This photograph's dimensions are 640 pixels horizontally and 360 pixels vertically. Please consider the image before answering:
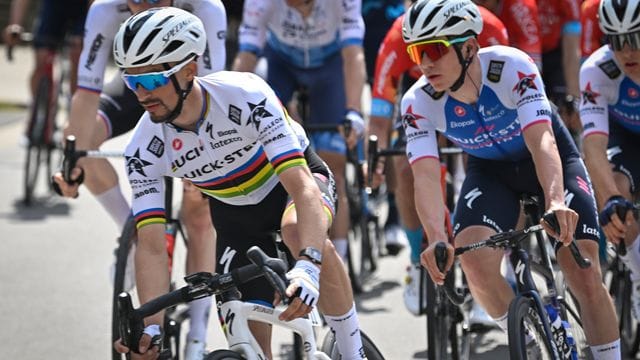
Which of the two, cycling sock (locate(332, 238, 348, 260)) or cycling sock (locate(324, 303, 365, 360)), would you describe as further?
cycling sock (locate(332, 238, 348, 260))

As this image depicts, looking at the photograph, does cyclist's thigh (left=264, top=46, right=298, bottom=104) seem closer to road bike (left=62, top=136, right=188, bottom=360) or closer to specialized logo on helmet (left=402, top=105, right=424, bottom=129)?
road bike (left=62, top=136, right=188, bottom=360)

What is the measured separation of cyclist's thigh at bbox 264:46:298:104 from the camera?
8.37m

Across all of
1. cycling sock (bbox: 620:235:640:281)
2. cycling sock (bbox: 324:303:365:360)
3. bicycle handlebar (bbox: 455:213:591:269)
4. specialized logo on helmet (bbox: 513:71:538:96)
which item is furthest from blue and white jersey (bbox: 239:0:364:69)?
cycling sock (bbox: 324:303:365:360)

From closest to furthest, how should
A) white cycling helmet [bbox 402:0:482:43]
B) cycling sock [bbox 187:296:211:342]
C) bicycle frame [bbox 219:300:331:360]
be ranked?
1. bicycle frame [bbox 219:300:331:360]
2. white cycling helmet [bbox 402:0:482:43]
3. cycling sock [bbox 187:296:211:342]

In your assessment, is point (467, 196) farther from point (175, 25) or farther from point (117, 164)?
point (117, 164)

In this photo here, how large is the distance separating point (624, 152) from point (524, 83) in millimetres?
1416

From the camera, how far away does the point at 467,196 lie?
5.85 m

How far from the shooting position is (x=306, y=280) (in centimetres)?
448

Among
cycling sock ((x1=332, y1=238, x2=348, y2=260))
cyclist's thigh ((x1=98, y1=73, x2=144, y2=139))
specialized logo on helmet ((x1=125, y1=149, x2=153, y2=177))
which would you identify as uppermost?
cyclist's thigh ((x1=98, y1=73, x2=144, y2=139))

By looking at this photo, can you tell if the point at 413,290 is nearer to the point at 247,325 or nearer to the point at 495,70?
the point at 495,70

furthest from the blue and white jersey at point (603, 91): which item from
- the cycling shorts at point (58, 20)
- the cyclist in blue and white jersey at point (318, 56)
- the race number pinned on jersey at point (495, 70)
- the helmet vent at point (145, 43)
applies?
the cycling shorts at point (58, 20)

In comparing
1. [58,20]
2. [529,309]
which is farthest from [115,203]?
[58,20]

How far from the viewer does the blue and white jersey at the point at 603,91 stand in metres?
6.51

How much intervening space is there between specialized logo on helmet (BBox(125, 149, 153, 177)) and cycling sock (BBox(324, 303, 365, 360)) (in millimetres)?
953
